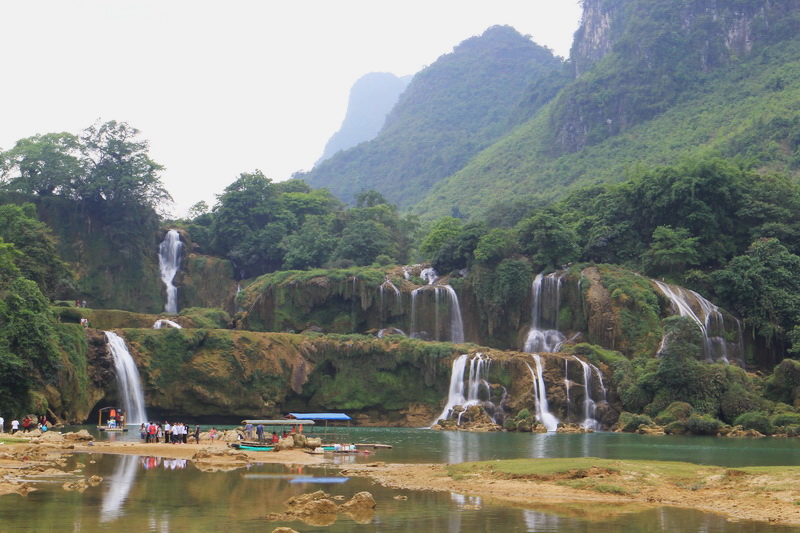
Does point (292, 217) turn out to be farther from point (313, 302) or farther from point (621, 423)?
point (621, 423)

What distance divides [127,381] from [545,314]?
31.7 meters

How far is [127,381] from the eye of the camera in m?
56.7

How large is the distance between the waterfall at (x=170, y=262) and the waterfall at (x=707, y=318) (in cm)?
4285

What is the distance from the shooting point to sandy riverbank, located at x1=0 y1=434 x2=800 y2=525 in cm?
2275

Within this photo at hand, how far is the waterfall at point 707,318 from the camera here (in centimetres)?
6600

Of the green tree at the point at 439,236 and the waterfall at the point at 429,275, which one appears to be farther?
the green tree at the point at 439,236

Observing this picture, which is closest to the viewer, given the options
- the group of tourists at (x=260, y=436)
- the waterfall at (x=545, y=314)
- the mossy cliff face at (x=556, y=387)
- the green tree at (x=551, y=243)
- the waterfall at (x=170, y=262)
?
the group of tourists at (x=260, y=436)

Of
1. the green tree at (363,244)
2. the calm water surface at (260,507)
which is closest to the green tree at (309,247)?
the green tree at (363,244)

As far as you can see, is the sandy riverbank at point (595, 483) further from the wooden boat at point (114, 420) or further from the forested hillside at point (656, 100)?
the forested hillside at point (656, 100)

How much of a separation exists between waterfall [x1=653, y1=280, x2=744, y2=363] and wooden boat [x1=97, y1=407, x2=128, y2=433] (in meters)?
36.0

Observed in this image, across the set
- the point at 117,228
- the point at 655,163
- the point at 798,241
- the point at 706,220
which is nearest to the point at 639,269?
the point at 706,220

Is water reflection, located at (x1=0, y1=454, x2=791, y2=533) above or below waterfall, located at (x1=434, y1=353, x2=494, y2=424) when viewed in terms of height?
below

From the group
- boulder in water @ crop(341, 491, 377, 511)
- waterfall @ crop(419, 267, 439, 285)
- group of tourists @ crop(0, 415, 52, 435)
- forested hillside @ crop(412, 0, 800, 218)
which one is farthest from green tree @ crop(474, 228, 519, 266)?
boulder in water @ crop(341, 491, 377, 511)

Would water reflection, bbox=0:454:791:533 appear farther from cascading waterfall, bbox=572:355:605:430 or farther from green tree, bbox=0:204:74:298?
green tree, bbox=0:204:74:298
